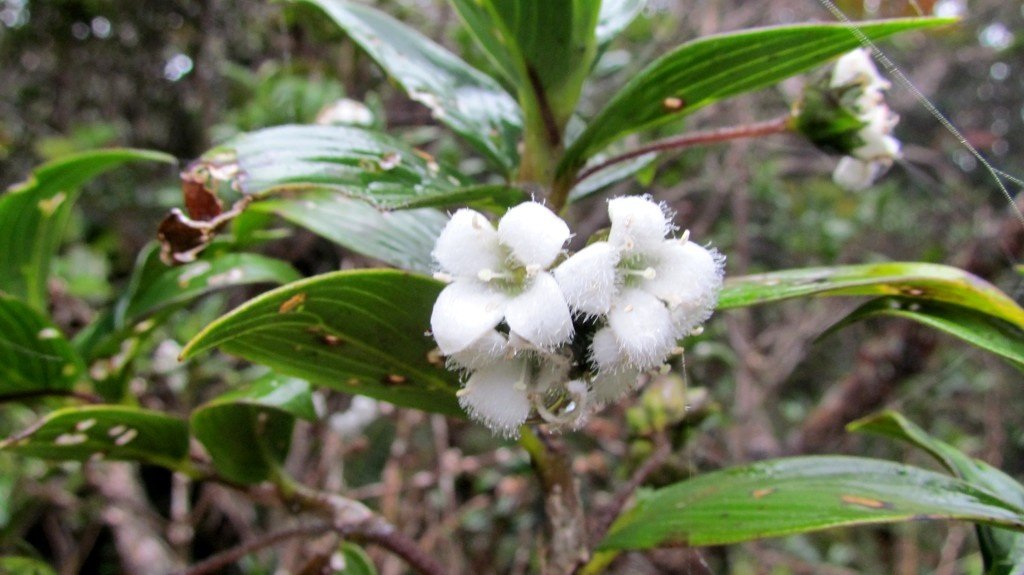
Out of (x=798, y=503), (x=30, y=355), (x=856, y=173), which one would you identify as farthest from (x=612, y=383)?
(x=30, y=355)

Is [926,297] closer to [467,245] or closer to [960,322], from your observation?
[960,322]

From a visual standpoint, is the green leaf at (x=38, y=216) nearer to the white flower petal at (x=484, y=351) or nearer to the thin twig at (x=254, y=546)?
the thin twig at (x=254, y=546)

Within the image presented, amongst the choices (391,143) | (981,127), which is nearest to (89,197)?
(391,143)

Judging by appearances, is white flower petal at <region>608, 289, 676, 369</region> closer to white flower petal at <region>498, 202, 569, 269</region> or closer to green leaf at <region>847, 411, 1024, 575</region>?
white flower petal at <region>498, 202, 569, 269</region>

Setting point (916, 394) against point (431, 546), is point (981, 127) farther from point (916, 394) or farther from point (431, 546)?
point (431, 546)

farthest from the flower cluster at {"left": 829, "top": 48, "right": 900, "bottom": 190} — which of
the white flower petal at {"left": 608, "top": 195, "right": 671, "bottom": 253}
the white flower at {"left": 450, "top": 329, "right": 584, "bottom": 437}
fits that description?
the white flower at {"left": 450, "top": 329, "right": 584, "bottom": 437}
